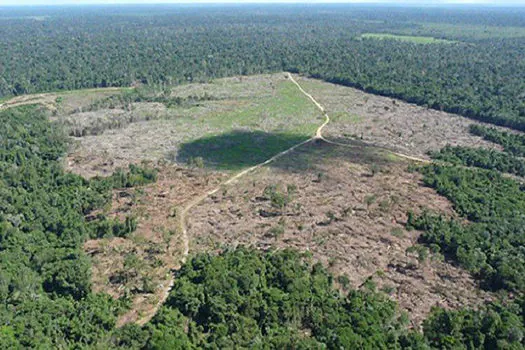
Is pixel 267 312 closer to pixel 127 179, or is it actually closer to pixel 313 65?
pixel 127 179

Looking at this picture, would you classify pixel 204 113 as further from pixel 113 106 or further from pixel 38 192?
pixel 38 192

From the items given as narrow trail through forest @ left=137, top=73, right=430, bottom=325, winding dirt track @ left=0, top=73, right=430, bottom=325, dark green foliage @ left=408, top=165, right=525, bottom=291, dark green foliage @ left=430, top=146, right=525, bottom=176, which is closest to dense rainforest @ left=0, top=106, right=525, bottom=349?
dark green foliage @ left=408, top=165, right=525, bottom=291

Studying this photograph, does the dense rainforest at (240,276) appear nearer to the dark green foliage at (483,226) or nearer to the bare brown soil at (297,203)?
the dark green foliage at (483,226)

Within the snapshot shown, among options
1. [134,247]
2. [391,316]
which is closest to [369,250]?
[391,316]

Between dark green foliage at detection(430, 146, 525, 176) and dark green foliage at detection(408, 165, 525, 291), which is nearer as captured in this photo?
dark green foliage at detection(408, 165, 525, 291)

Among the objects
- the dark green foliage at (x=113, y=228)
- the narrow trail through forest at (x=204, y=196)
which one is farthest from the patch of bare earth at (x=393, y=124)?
the dark green foliage at (x=113, y=228)

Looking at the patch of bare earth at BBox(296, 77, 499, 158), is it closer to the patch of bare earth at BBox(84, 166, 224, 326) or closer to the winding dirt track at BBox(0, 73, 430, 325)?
the winding dirt track at BBox(0, 73, 430, 325)
